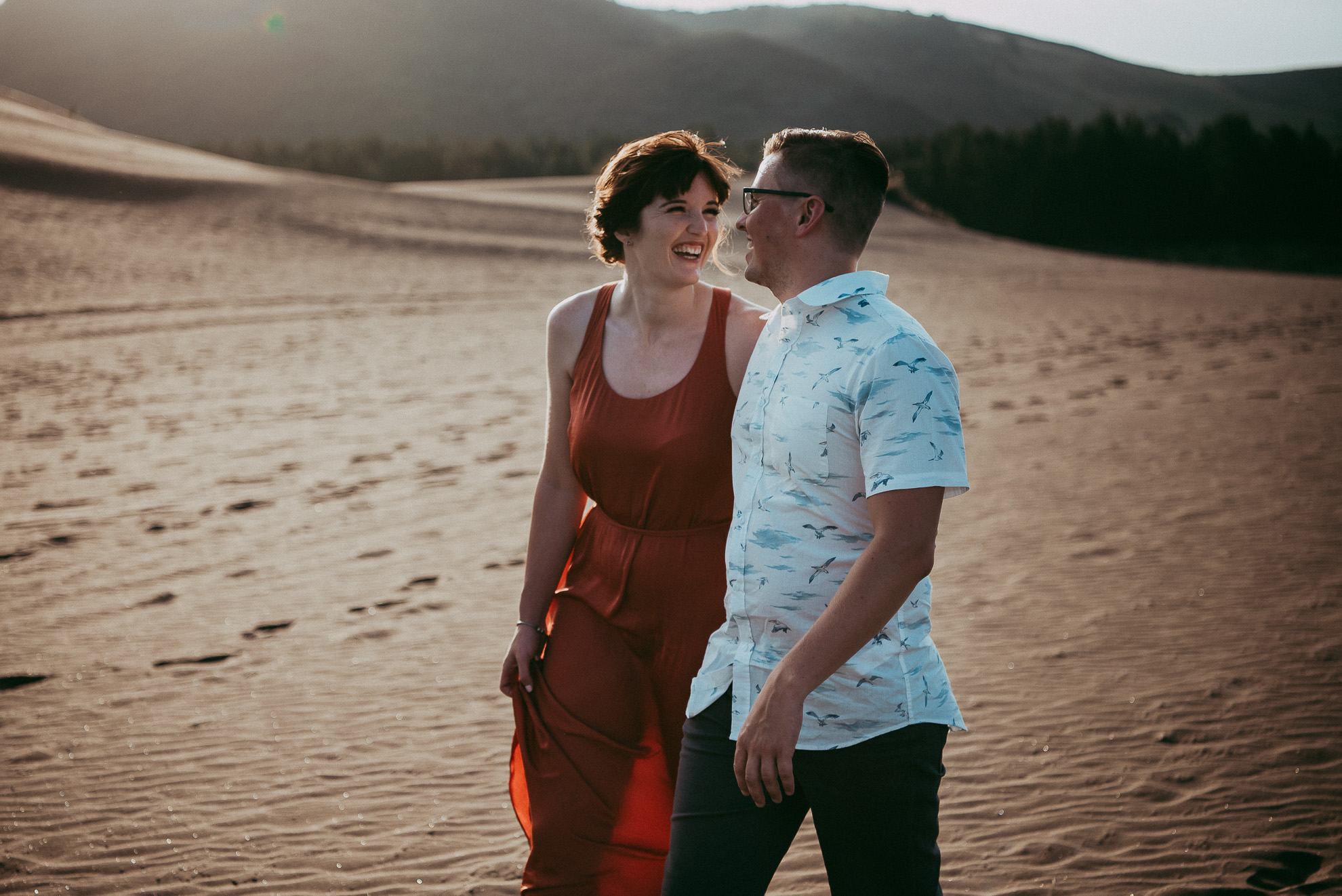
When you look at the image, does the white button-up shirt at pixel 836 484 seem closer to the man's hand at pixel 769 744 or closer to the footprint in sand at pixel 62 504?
the man's hand at pixel 769 744

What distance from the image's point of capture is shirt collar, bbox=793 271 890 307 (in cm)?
189

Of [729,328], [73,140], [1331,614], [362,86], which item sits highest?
[362,86]

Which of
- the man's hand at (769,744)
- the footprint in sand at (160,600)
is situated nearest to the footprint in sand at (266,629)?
the footprint in sand at (160,600)

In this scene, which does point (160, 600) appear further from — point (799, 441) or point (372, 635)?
point (799, 441)

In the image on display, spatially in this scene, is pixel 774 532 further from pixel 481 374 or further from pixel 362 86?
pixel 362 86

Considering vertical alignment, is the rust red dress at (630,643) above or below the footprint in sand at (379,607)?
above

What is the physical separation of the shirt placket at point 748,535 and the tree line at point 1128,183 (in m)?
46.1

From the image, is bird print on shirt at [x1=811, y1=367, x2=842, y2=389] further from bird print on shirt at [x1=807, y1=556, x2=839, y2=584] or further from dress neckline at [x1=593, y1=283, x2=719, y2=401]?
dress neckline at [x1=593, y1=283, x2=719, y2=401]

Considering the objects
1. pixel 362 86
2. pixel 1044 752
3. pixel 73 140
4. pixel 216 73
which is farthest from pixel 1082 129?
pixel 216 73

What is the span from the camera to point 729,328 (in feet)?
8.95

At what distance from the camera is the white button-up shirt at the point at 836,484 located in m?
1.72

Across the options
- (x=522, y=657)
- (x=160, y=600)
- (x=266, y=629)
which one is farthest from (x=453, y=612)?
(x=522, y=657)

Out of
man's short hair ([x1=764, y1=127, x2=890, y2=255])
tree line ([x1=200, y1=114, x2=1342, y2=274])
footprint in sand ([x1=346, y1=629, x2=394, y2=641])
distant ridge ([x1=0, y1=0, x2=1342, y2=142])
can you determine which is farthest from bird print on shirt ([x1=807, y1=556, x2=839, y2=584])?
distant ridge ([x1=0, y1=0, x2=1342, y2=142])

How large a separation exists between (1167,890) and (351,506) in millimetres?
6369
